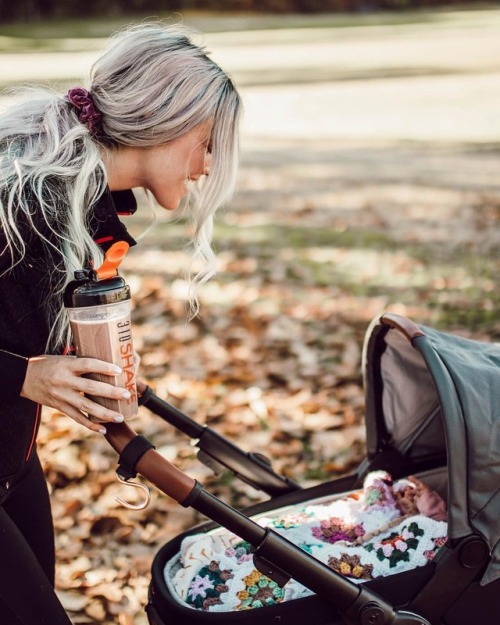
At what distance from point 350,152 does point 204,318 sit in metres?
7.06

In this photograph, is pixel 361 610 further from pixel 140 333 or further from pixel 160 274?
pixel 160 274

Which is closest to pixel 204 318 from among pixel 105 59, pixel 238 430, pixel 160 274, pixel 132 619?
pixel 160 274

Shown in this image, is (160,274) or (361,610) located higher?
(361,610)

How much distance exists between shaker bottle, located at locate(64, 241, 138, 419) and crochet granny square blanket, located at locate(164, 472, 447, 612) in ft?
2.39

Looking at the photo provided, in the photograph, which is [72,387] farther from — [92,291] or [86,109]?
[86,109]

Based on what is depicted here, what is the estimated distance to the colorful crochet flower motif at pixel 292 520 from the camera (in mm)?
2750

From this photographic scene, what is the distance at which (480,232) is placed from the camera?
8.28 meters

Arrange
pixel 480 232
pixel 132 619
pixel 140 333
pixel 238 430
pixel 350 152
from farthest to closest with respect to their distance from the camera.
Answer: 1. pixel 350 152
2. pixel 480 232
3. pixel 140 333
4. pixel 238 430
5. pixel 132 619

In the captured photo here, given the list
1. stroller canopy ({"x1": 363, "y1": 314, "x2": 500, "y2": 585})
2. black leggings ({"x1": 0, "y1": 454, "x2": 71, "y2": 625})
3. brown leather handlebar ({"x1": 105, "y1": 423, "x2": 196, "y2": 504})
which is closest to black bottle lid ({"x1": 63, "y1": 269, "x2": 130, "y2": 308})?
brown leather handlebar ({"x1": 105, "y1": 423, "x2": 196, "y2": 504})

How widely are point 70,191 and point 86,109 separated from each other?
298mm

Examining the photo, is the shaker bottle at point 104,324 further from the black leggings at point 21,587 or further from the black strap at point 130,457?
the black leggings at point 21,587

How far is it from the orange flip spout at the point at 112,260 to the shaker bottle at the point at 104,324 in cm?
5

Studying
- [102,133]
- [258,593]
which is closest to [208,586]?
[258,593]

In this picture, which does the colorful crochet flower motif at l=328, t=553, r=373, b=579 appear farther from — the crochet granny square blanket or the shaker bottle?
the shaker bottle
